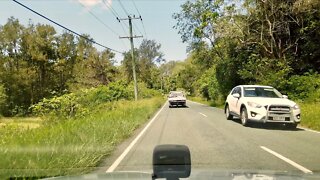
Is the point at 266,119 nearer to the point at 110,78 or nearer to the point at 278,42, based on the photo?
the point at 278,42

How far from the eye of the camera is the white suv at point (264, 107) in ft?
49.4

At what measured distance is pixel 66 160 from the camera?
302 inches

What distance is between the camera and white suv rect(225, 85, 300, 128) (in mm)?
15055

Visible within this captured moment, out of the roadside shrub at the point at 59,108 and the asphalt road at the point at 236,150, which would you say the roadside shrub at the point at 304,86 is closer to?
the asphalt road at the point at 236,150

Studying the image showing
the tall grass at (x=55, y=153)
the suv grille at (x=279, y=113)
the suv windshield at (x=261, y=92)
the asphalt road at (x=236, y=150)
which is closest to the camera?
the tall grass at (x=55, y=153)

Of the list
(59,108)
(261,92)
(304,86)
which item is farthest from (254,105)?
(59,108)

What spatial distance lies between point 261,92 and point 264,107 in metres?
2.13

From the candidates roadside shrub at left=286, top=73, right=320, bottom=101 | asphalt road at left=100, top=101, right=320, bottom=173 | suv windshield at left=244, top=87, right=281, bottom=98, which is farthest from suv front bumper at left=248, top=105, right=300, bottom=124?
roadside shrub at left=286, top=73, right=320, bottom=101

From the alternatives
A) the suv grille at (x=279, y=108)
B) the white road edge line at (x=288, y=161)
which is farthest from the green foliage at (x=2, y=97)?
the white road edge line at (x=288, y=161)

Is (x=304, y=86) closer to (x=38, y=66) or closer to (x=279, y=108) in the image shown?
(x=279, y=108)

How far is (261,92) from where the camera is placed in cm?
1733

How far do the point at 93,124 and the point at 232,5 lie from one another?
18606 millimetres

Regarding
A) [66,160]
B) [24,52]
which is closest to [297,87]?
[66,160]

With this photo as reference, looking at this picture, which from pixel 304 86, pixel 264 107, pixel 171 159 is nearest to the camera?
pixel 171 159
